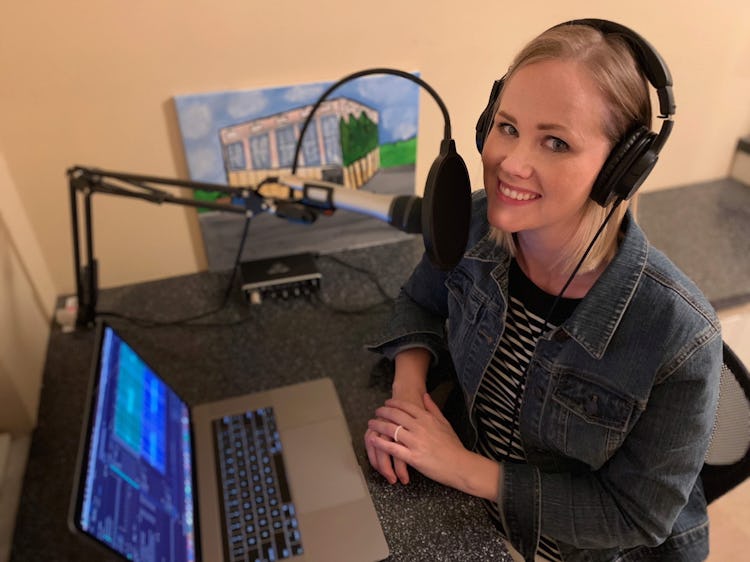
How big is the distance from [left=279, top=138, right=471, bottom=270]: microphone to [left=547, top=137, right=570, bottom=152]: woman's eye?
99mm

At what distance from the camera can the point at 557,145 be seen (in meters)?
0.66

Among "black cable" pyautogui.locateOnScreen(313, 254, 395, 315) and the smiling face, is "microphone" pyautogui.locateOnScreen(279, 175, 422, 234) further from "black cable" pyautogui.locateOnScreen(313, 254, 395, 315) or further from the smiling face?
"black cable" pyautogui.locateOnScreen(313, 254, 395, 315)

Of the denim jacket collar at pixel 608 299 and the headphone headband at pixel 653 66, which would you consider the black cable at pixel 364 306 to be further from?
the headphone headband at pixel 653 66

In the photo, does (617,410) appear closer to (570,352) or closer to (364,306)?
(570,352)

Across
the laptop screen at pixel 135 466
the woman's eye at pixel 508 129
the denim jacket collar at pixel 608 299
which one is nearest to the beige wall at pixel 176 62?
the woman's eye at pixel 508 129

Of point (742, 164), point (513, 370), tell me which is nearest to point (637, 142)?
→ point (513, 370)

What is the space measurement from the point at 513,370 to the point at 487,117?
36 cm

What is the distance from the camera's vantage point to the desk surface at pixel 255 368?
77cm

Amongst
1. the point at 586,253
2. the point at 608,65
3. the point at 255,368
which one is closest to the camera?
the point at 608,65

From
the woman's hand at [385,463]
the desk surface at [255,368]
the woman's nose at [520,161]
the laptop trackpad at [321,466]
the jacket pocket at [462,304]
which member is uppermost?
the woman's nose at [520,161]

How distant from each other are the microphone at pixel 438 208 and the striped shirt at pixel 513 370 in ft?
0.58

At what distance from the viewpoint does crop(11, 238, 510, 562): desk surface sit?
77 cm

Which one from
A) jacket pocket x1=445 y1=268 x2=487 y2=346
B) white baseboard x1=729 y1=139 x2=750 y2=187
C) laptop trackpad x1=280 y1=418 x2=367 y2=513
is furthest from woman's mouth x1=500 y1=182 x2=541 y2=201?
white baseboard x1=729 y1=139 x2=750 y2=187

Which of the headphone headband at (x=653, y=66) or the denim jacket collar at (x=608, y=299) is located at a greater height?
the headphone headband at (x=653, y=66)
